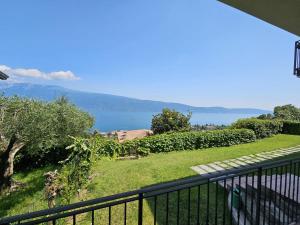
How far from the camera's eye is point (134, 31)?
19.7 meters

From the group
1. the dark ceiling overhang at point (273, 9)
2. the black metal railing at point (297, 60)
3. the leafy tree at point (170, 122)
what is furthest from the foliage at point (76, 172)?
the leafy tree at point (170, 122)

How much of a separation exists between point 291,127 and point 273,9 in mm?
15769

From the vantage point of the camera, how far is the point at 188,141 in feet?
39.2

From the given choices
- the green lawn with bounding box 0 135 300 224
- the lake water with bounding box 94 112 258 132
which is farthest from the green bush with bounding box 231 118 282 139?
the green lawn with bounding box 0 135 300 224

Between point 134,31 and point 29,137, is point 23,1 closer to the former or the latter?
point 134,31

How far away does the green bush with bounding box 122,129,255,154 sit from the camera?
1102 centimetres

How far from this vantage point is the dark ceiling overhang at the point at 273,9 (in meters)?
2.85

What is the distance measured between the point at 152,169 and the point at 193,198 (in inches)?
101

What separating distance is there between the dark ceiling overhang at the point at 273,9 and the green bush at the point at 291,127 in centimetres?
1481

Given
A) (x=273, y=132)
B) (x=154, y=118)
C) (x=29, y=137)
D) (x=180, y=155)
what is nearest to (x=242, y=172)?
(x=29, y=137)

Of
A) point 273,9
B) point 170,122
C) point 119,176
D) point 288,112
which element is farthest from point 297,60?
point 288,112

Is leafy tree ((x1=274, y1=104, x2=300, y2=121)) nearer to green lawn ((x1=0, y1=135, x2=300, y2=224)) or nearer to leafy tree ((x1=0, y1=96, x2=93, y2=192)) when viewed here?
green lawn ((x1=0, y1=135, x2=300, y2=224))

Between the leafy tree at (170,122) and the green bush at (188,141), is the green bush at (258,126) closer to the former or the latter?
the green bush at (188,141)

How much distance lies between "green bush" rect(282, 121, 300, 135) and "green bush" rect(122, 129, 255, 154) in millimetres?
4734
